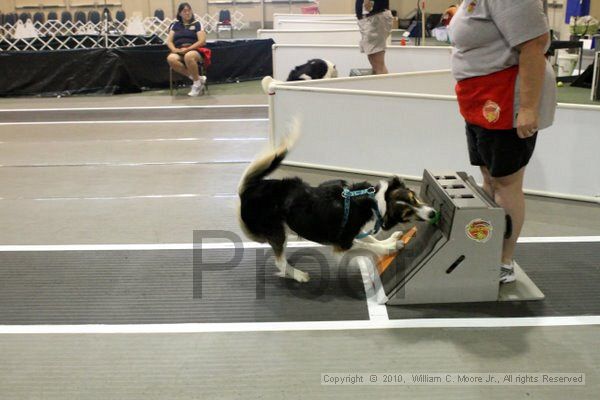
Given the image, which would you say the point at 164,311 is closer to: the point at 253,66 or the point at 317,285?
the point at 317,285

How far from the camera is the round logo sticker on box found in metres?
2.21

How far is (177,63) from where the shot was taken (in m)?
7.73

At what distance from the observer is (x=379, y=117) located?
3963mm

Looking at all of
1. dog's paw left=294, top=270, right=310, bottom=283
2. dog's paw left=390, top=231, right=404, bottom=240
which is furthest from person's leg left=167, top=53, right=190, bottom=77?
dog's paw left=294, top=270, right=310, bottom=283

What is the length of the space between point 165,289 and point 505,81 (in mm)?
1740

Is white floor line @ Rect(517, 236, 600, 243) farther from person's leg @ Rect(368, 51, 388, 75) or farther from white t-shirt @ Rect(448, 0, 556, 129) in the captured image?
person's leg @ Rect(368, 51, 388, 75)

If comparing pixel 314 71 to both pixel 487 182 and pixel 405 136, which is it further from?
pixel 487 182

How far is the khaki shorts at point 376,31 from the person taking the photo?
19.1 feet

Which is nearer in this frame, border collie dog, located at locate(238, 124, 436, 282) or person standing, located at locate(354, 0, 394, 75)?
border collie dog, located at locate(238, 124, 436, 282)

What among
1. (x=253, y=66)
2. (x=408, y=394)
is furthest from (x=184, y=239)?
(x=253, y=66)

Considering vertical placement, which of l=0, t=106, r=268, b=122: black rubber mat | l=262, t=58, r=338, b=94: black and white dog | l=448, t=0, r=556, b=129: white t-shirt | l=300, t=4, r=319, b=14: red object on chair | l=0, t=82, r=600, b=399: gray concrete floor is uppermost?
l=300, t=4, r=319, b=14: red object on chair

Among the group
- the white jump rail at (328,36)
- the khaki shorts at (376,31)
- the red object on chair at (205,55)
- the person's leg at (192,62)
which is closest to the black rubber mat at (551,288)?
the khaki shorts at (376,31)

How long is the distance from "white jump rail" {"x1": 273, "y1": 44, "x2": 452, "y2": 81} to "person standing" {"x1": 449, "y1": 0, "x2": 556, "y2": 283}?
15.0 feet

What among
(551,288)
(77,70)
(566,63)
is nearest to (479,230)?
(551,288)
